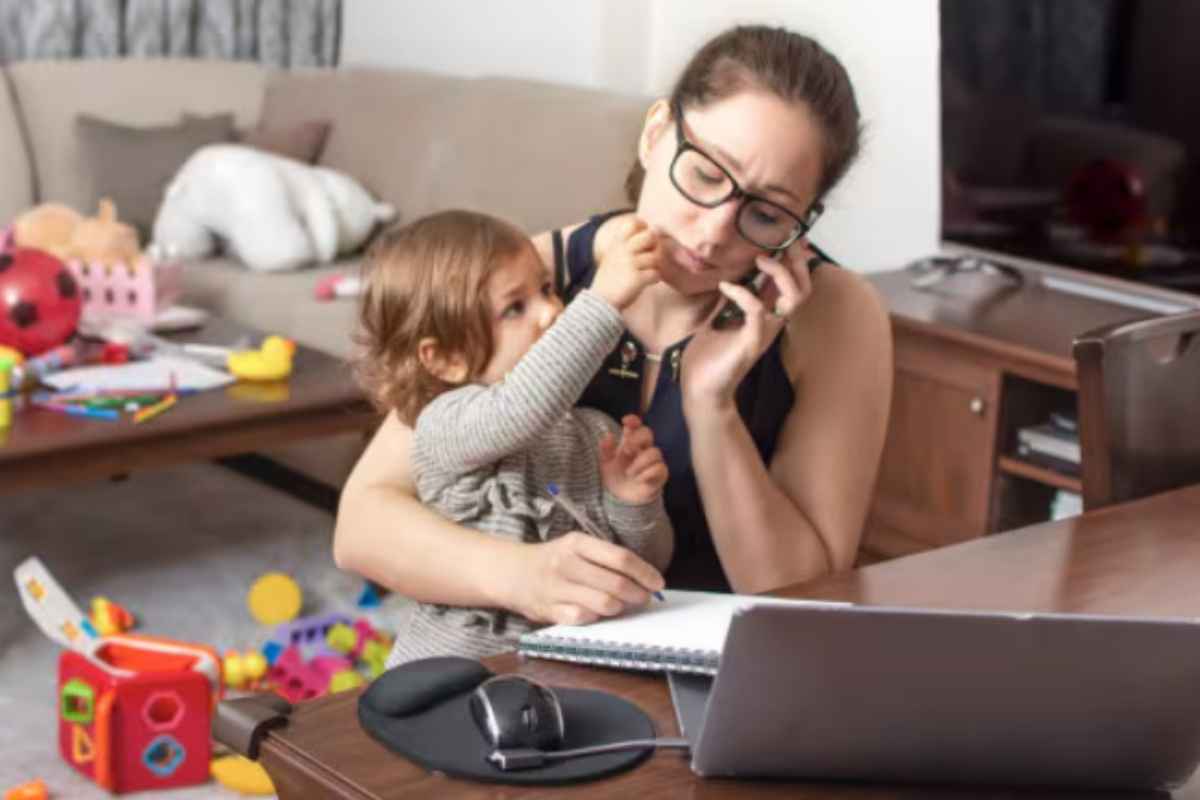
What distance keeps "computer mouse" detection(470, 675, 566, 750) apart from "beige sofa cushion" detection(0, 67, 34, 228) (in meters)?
3.84

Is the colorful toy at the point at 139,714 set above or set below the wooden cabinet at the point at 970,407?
below

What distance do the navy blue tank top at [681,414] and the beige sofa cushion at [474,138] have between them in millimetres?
2408

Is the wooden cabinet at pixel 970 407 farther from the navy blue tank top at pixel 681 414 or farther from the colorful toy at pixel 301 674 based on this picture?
the navy blue tank top at pixel 681 414

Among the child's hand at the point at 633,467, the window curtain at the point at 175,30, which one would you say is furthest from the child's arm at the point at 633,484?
the window curtain at the point at 175,30

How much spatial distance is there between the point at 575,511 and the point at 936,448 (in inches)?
73.6

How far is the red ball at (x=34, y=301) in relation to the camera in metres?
3.13

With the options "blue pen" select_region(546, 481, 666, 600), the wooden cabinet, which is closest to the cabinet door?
the wooden cabinet

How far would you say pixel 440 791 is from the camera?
106cm

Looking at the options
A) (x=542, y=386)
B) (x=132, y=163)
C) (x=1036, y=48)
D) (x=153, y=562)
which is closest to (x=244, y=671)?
(x=153, y=562)

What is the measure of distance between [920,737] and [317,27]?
15.7 feet

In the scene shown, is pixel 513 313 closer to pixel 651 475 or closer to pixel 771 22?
pixel 651 475

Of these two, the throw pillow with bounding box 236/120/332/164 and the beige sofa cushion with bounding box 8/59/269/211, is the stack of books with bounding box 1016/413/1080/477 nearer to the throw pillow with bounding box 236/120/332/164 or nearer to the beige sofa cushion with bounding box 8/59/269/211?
the throw pillow with bounding box 236/120/332/164

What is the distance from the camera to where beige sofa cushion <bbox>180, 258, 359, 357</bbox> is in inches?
159

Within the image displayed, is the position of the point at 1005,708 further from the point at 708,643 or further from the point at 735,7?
the point at 735,7
